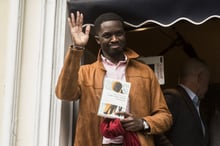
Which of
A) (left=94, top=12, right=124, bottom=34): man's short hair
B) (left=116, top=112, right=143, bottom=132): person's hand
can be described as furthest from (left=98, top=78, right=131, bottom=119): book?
(left=94, top=12, right=124, bottom=34): man's short hair

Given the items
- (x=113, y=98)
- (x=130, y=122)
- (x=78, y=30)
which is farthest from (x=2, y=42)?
(x=130, y=122)

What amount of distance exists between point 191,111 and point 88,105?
61 cm

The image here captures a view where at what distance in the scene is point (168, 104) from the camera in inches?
129

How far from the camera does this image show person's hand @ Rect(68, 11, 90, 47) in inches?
114

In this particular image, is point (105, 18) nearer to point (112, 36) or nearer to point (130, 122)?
point (112, 36)

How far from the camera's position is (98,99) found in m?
3.02

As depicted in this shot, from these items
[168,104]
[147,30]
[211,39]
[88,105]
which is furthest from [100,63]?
[211,39]

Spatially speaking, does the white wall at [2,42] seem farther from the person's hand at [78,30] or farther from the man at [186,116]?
the man at [186,116]

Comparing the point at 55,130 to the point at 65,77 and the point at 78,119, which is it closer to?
the point at 78,119

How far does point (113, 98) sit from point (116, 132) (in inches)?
6.4

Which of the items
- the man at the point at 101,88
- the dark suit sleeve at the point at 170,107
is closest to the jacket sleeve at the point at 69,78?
the man at the point at 101,88

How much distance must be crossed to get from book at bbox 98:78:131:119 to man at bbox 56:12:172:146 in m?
0.05

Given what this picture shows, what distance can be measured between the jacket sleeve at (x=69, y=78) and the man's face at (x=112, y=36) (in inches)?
8.7

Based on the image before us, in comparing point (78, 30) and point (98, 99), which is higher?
point (78, 30)
